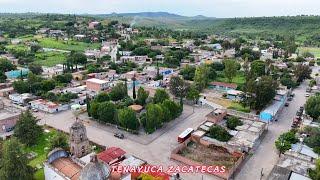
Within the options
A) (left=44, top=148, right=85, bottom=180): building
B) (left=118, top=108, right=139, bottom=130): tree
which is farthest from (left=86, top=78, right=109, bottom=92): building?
(left=44, top=148, right=85, bottom=180): building

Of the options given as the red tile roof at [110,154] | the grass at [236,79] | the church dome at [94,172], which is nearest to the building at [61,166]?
the church dome at [94,172]

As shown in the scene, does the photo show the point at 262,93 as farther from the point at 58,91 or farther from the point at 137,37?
the point at 137,37

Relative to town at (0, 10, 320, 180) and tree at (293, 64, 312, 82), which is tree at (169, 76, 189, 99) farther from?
tree at (293, 64, 312, 82)

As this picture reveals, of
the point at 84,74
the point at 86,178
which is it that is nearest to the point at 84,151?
the point at 86,178

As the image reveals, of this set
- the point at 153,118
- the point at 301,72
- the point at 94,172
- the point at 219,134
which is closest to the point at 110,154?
the point at 153,118

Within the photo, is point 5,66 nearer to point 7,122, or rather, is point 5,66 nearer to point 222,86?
point 7,122
